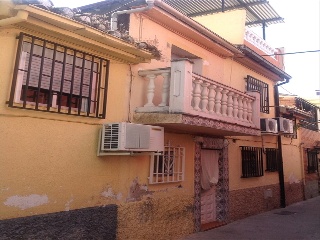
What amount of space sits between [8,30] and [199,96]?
146 inches

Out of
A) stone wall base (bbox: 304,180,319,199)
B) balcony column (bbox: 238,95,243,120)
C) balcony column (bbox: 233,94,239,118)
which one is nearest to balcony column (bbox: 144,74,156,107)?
balcony column (bbox: 233,94,239,118)

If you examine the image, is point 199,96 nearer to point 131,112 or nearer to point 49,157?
point 131,112

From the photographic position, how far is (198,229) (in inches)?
299

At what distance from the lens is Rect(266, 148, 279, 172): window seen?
1134 cm

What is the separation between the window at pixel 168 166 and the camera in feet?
21.3

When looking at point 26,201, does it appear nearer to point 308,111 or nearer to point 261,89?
point 261,89

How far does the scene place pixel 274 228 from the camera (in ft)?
26.9

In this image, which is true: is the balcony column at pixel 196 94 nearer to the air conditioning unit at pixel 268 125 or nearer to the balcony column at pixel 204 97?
the balcony column at pixel 204 97

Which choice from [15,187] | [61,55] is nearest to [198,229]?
[15,187]

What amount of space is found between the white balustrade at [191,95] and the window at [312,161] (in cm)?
987

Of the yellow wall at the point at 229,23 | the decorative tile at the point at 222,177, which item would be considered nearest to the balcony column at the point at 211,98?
the decorative tile at the point at 222,177

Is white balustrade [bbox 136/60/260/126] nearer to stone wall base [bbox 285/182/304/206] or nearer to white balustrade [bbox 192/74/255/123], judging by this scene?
white balustrade [bbox 192/74/255/123]

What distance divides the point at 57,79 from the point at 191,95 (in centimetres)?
262

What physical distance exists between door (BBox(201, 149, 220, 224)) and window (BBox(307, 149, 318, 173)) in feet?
29.6
